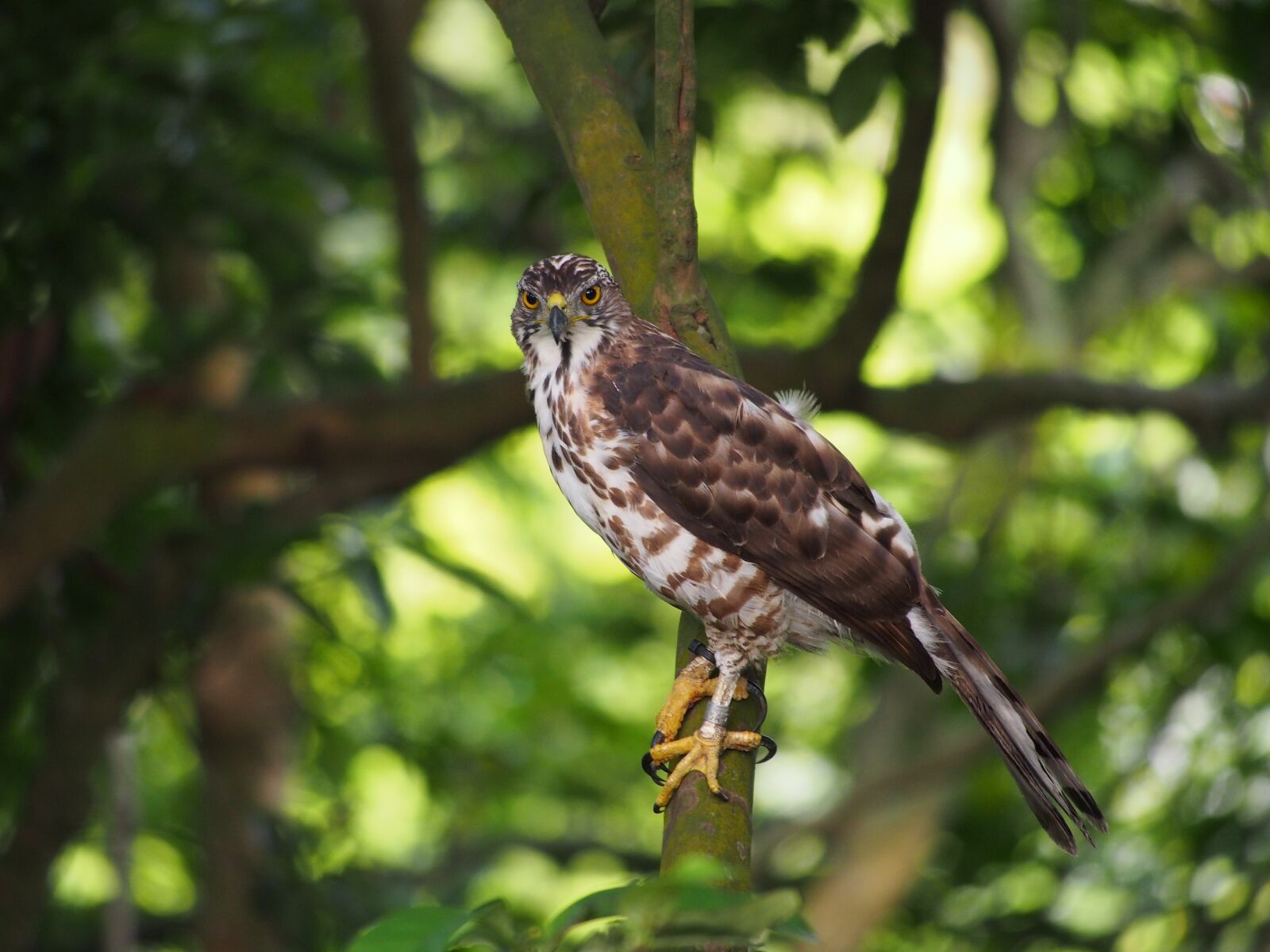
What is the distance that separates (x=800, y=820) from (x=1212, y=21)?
3406mm

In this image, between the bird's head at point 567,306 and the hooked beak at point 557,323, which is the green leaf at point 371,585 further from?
the hooked beak at point 557,323

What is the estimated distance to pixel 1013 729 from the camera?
119 inches

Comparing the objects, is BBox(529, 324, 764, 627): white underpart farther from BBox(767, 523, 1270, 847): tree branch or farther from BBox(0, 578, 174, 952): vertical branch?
BBox(767, 523, 1270, 847): tree branch

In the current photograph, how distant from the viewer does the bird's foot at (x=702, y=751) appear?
255 cm

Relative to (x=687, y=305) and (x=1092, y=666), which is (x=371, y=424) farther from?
(x=1092, y=666)

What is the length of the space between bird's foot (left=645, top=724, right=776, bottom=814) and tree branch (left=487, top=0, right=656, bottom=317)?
0.82 m

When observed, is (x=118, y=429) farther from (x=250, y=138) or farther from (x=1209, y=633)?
(x=1209, y=633)

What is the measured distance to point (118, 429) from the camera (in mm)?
4859

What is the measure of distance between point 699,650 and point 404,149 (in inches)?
110

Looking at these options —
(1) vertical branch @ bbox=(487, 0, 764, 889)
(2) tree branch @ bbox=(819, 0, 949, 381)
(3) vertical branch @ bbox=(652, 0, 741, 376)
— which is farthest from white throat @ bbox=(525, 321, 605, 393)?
(2) tree branch @ bbox=(819, 0, 949, 381)

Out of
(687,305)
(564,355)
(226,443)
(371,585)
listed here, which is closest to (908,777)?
(371,585)

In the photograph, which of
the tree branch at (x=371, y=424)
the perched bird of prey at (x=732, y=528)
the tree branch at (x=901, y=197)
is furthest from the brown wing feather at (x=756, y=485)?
the tree branch at (x=371, y=424)

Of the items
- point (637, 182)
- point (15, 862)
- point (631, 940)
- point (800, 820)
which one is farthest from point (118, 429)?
point (631, 940)

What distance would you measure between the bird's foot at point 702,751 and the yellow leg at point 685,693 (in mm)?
67
